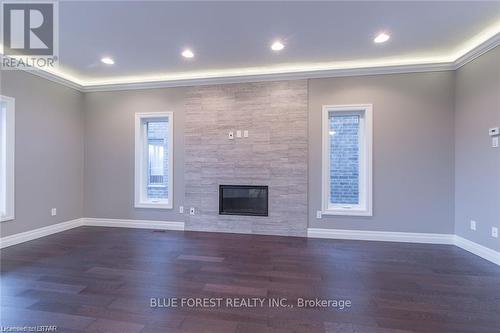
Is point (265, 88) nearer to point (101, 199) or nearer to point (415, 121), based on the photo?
point (415, 121)

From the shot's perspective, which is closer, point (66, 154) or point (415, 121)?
point (415, 121)

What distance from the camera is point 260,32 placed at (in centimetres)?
303

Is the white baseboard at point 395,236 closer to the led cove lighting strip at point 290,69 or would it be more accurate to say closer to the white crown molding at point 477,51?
the white crown molding at point 477,51

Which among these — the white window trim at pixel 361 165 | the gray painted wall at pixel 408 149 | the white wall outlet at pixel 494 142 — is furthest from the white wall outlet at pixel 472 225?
the white window trim at pixel 361 165

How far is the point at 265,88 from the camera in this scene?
14.1 ft

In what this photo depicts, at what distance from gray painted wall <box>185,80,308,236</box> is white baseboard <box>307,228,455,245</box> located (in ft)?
1.08

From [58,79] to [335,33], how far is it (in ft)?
15.3

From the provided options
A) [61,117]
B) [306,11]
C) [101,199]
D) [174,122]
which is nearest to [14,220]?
[101,199]

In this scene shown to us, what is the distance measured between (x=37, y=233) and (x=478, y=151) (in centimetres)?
678

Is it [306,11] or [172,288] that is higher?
[306,11]

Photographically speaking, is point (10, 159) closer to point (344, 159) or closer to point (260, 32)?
point (260, 32)

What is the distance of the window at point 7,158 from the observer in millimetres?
3572

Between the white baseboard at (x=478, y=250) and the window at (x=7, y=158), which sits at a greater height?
the window at (x=7, y=158)

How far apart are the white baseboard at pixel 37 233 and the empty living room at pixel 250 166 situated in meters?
0.02
